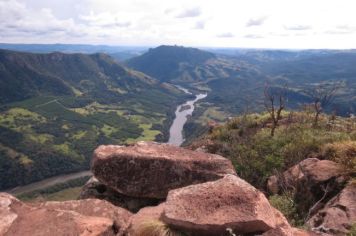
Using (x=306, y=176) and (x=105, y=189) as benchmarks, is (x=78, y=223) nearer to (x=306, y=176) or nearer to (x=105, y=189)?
(x=105, y=189)

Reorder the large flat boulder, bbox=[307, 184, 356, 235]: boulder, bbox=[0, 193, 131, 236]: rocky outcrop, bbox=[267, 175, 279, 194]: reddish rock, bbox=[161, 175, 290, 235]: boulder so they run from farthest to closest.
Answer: bbox=[267, 175, 279, 194]: reddish rock, the large flat boulder, bbox=[307, 184, 356, 235]: boulder, bbox=[0, 193, 131, 236]: rocky outcrop, bbox=[161, 175, 290, 235]: boulder

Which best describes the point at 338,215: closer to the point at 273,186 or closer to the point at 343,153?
the point at 343,153

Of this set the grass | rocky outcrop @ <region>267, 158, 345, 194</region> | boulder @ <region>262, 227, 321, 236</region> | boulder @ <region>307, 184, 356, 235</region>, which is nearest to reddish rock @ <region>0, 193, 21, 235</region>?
boulder @ <region>262, 227, 321, 236</region>

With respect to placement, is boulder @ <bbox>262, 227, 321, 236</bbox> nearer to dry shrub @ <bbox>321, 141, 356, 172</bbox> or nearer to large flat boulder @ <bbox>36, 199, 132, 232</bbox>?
large flat boulder @ <bbox>36, 199, 132, 232</bbox>

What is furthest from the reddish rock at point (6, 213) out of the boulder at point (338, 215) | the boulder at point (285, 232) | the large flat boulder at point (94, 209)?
the boulder at point (338, 215)

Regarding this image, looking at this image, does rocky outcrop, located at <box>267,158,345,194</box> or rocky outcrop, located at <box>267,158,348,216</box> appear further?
rocky outcrop, located at <box>267,158,345,194</box>

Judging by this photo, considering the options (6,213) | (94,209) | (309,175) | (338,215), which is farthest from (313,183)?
(6,213)
